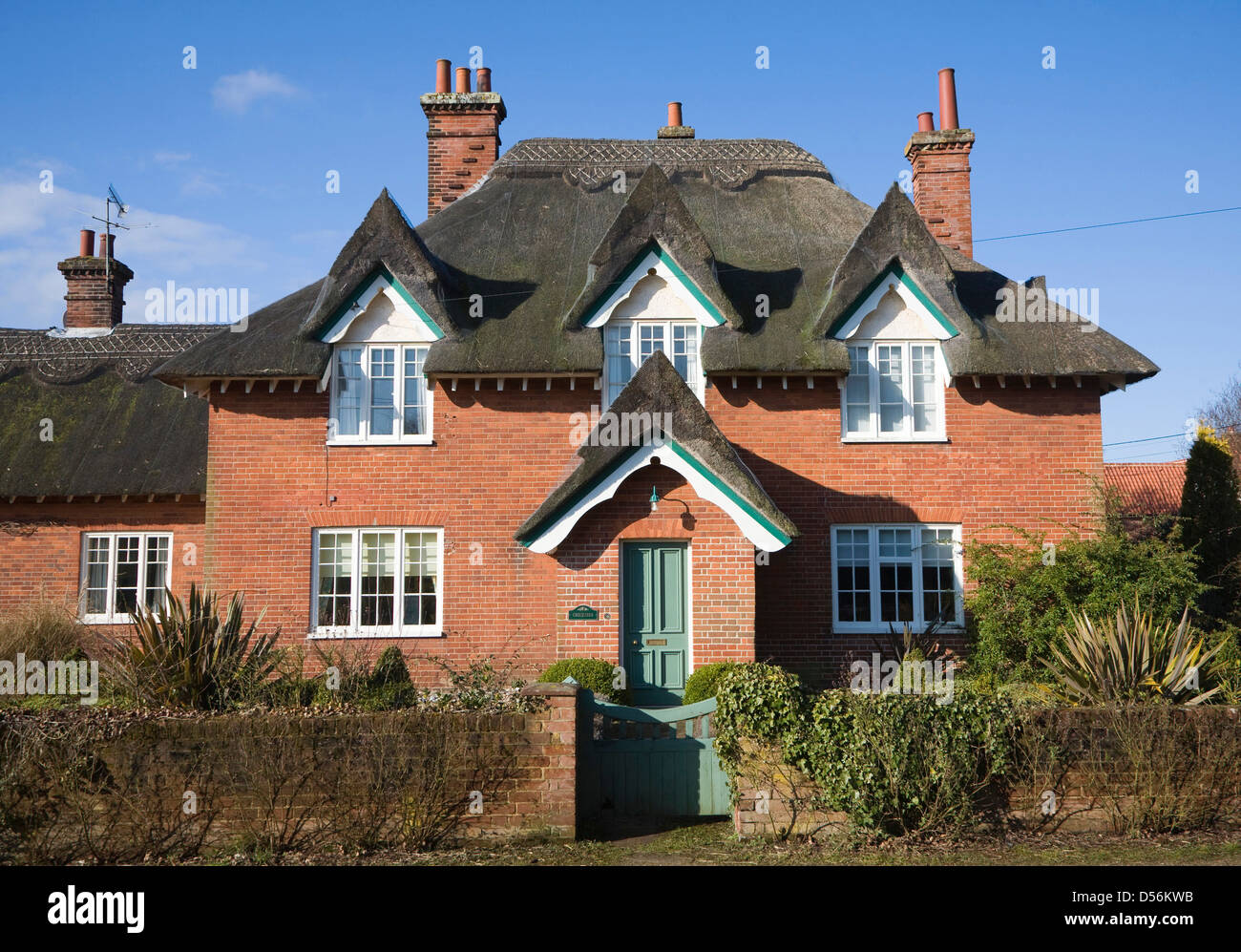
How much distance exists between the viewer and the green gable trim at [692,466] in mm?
13062

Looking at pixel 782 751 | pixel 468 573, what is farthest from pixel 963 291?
pixel 782 751

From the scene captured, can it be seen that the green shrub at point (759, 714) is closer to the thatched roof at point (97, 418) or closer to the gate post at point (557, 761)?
the gate post at point (557, 761)

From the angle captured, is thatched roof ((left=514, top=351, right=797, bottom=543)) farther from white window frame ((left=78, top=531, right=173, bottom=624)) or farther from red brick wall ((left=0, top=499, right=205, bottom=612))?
white window frame ((left=78, top=531, right=173, bottom=624))

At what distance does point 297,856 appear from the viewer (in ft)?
28.1

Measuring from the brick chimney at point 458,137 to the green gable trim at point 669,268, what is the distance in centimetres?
591

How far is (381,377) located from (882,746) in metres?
10.1

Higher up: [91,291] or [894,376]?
[91,291]

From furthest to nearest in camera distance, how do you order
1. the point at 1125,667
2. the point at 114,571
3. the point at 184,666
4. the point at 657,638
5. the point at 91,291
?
the point at 91,291 → the point at 114,571 → the point at 657,638 → the point at 1125,667 → the point at 184,666

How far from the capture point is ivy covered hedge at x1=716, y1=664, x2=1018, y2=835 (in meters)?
8.87

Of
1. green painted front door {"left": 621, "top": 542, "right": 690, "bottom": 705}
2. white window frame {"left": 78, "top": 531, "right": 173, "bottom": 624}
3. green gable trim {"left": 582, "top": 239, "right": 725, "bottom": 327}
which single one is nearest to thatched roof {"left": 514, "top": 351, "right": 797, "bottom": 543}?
green painted front door {"left": 621, "top": 542, "right": 690, "bottom": 705}

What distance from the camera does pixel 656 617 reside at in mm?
13984

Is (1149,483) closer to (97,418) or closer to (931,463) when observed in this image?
(931,463)

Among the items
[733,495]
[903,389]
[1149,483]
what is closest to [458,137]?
[903,389]
